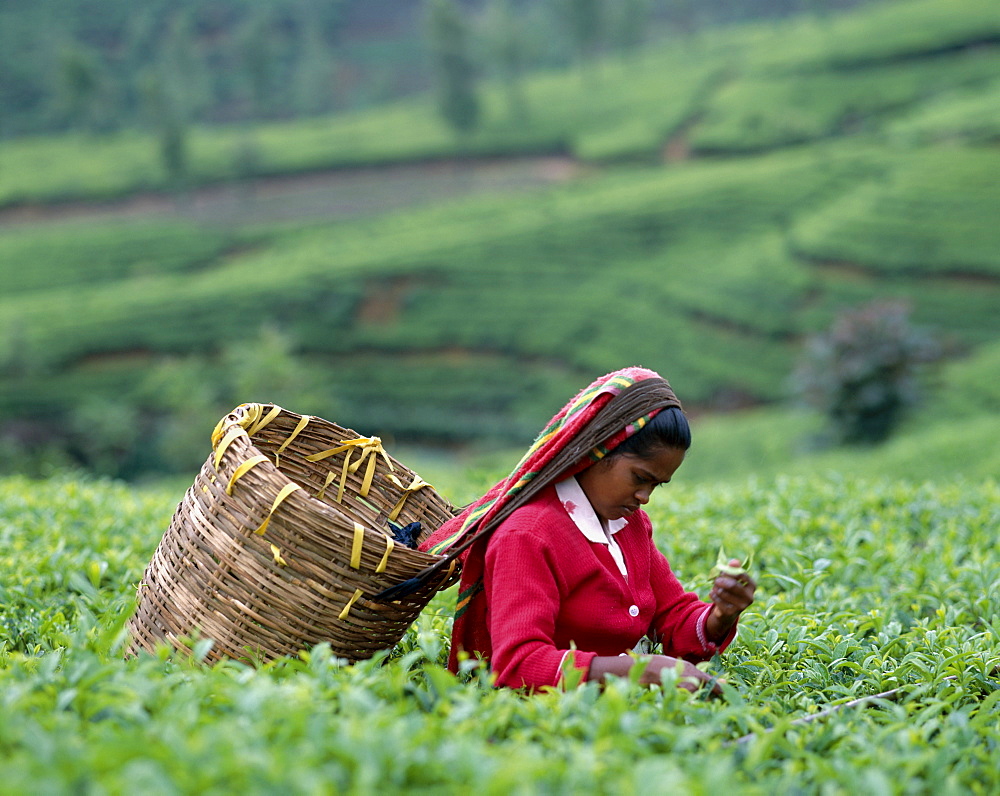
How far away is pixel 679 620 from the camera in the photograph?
229 cm

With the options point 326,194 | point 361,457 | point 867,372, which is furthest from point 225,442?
point 326,194

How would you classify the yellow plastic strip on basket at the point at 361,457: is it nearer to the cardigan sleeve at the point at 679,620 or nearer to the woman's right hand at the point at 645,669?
the cardigan sleeve at the point at 679,620

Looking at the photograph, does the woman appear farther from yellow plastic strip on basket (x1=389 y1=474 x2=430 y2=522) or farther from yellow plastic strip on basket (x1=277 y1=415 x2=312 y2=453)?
yellow plastic strip on basket (x1=277 y1=415 x2=312 y2=453)

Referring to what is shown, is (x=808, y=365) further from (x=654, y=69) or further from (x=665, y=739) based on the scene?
(x=654, y=69)

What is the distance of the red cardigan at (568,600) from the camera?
6.46 ft

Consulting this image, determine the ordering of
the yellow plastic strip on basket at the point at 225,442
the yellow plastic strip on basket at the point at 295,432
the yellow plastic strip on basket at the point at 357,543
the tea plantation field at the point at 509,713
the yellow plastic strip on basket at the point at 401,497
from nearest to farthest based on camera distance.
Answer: the tea plantation field at the point at 509,713 < the yellow plastic strip on basket at the point at 357,543 < the yellow plastic strip on basket at the point at 225,442 < the yellow plastic strip on basket at the point at 295,432 < the yellow plastic strip on basket at the point at 401,497

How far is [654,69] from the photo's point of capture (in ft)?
135

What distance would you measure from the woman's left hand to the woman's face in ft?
0.76

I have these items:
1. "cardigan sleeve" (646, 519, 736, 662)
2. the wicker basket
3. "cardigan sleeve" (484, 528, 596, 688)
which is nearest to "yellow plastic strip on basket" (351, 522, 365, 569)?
A: the wicker basket

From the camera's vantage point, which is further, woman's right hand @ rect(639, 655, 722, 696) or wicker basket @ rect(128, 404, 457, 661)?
wicker basket @ rect(128, 404, 457, 661)

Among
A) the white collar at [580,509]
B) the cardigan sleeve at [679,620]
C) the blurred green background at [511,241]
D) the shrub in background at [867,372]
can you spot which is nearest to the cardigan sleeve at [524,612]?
the white collar at [580,509]

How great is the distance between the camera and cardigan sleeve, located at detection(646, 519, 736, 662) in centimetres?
224

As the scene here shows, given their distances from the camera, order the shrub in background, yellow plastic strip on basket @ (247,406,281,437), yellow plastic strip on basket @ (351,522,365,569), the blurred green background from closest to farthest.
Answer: yellow plastic strip on basket @ (351,522,365,569) → yellow plastic strip on basket @ (247,406,281,437) → the shrub in background → the blurred green background

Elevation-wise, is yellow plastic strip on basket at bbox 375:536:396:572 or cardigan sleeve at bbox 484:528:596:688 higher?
yellow plastic strip on basket at bbox 375:536:396:572
